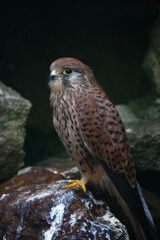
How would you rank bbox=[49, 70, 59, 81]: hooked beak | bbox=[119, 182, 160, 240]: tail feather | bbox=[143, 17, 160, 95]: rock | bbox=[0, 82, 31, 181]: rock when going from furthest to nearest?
bbox=[143, 17, 160, 95]: rock
bbox=[0, 82, 31, 181]: rock
bbox=[49, 70, 59, 81]: hooked beak
bbox=[119, 182, 160, 240]: tail feather

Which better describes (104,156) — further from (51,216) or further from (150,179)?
(150,179)

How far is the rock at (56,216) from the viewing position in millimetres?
2430

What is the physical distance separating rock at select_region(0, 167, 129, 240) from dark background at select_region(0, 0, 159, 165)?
2051 mm

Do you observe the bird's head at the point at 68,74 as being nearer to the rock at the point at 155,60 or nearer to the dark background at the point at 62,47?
the rock at the point at 155,60

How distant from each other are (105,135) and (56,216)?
2.81 ft

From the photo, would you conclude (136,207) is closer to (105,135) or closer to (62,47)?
(105,135)

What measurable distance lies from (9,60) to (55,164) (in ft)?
6.96

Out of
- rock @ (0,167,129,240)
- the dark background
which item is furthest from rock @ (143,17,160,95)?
rock @ (0,167,129,240)

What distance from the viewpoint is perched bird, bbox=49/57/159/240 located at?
277 centimetres

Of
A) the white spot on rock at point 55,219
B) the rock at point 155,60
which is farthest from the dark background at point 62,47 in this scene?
the white spot on rock at point 55,219

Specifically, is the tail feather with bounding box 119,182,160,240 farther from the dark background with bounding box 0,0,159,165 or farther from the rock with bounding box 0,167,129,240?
the dark background with bounding box 0,0,159,165

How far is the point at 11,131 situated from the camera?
12.1ft

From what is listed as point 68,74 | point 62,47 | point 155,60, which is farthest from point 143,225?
point 62,47

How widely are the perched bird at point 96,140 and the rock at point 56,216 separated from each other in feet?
0.74
